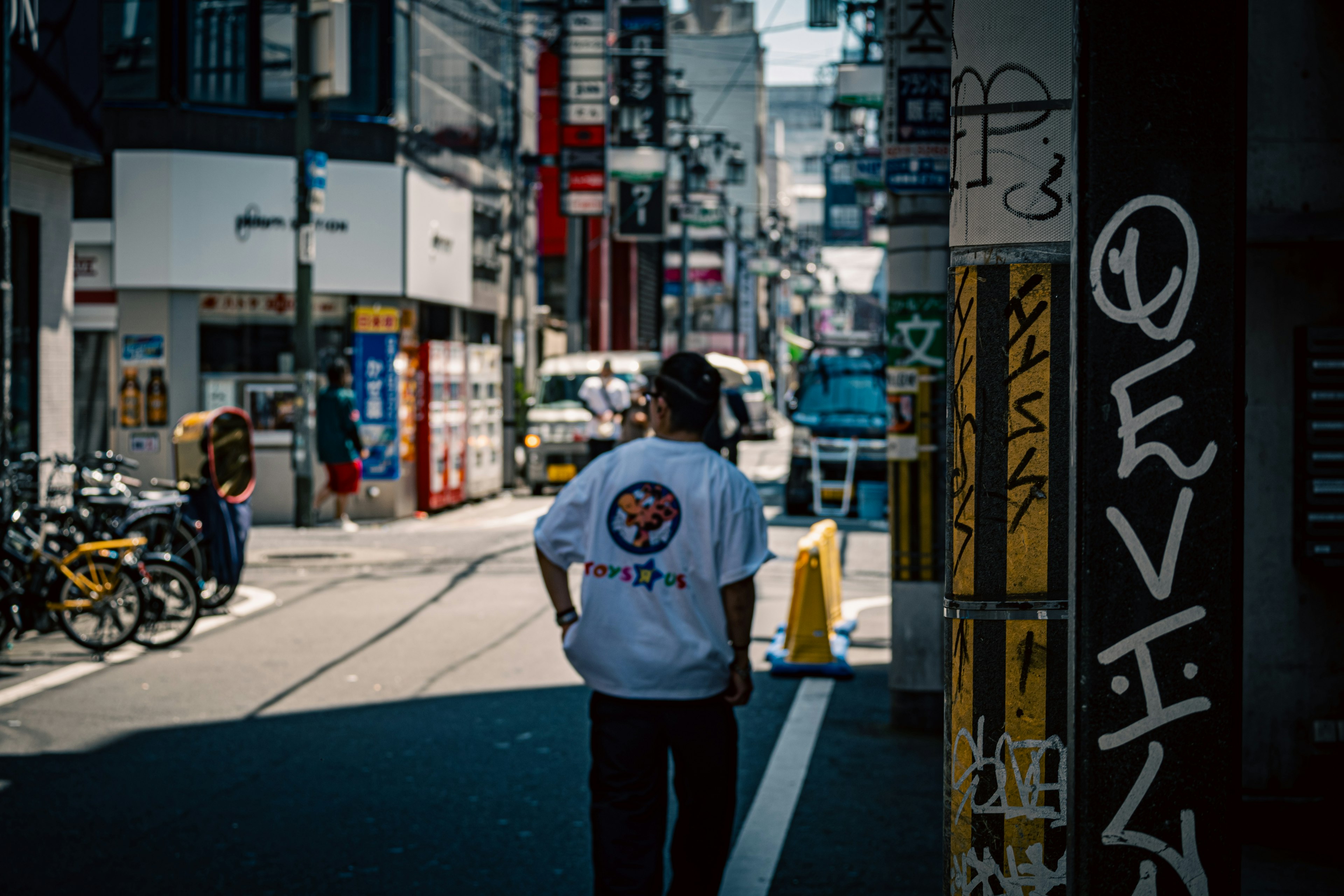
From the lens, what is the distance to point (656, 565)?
15.1 feet

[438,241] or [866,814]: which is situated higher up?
[438,241]

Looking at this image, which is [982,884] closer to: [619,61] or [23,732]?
[23,732]

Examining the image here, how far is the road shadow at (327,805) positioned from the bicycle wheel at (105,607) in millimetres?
2332

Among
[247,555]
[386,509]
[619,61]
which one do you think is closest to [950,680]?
[247,555]

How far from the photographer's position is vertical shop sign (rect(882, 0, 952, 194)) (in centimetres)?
777

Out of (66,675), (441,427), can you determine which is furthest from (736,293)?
(66,675)

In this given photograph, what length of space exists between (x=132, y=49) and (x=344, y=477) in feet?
22.0

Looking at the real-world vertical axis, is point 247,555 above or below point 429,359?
below

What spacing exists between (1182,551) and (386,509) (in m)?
19.9

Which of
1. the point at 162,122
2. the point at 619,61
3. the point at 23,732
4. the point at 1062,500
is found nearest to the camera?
the point at 1062,500

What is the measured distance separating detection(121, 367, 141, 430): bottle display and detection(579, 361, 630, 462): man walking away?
641 cm

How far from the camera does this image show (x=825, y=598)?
10109mm

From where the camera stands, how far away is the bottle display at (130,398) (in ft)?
67.3

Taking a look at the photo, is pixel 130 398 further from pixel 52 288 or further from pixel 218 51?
pixel 52 288
